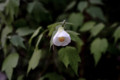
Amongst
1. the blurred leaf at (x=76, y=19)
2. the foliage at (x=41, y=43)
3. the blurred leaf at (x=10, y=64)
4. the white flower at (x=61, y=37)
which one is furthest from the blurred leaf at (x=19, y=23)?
the white flower at (x=61, y=37)

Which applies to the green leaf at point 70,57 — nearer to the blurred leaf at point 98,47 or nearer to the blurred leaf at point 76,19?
the blurred leaf at point 98,47

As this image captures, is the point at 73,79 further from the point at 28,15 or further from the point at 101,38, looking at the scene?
the point at 28,15

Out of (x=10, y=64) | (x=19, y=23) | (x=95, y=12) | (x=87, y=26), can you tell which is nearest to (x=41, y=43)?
(x=10, y=64)

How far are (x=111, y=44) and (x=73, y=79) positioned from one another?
398mm

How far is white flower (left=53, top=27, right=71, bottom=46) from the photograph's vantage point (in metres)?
1.01

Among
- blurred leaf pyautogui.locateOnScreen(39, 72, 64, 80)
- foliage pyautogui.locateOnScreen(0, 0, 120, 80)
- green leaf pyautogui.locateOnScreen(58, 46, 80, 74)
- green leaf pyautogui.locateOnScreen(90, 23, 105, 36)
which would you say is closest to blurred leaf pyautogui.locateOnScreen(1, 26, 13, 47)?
foliage pyautogui.locateOnScreen(0, 0, 120, 80)

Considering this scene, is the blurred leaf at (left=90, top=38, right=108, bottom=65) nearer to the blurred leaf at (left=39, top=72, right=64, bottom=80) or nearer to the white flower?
the blurred leaf at (left=39, top=72, right=64, bottom=80)

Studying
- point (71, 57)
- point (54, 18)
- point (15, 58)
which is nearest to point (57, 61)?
point (15, 58)

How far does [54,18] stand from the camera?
1.93 m

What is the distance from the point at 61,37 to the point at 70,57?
14 centimetres

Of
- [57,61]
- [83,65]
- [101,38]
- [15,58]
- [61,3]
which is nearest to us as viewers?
[15,58]

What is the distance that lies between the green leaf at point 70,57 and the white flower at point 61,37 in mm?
72

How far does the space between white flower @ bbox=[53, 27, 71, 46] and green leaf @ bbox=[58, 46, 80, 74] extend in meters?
0.07

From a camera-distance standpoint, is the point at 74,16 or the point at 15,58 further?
the point at 74,16
